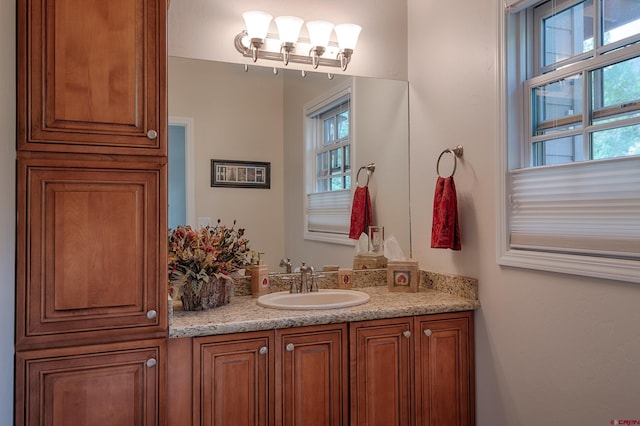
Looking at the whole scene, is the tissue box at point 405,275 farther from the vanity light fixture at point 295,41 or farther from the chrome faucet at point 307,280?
the vanity light fixture at point 295,41

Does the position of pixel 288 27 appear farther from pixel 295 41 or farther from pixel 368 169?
pixel 368 169

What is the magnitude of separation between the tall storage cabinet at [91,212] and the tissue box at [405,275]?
121cm

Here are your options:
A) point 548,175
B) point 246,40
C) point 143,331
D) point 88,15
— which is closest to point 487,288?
point 548,175

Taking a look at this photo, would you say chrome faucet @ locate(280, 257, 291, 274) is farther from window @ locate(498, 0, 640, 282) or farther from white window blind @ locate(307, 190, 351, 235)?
window @ locate(498, 0, 640, 282)

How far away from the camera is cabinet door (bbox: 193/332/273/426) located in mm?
1715

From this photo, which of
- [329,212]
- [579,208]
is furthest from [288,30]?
[579,208]

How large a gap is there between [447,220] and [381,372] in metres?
0.77

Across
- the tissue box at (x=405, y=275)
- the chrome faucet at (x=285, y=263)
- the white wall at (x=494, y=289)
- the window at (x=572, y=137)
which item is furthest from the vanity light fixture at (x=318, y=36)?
the tissue box at (x=405, y=275)

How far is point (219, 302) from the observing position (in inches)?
79.0

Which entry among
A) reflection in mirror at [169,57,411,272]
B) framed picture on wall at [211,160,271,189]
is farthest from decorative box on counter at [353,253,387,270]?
framed picture on wall at [211,160,271,189]

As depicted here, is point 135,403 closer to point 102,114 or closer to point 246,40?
point 102,114

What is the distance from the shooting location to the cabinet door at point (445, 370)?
80.6 inches

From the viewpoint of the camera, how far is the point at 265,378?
1.80 metres

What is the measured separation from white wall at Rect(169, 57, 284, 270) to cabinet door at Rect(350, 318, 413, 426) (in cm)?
71
